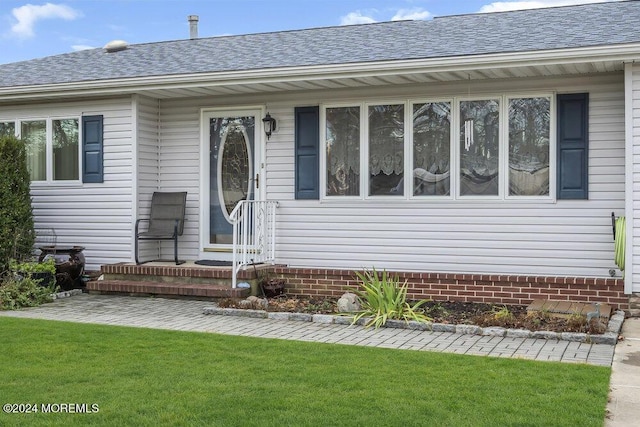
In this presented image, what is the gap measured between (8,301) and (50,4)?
27.2 metres

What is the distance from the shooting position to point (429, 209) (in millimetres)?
8781

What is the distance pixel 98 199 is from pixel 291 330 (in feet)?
14.6

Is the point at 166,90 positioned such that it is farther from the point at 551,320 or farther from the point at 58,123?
the point at 551,320

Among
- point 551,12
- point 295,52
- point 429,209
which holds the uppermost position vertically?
point 551,12

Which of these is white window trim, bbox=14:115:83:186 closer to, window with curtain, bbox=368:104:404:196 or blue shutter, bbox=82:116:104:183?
blue shutter, bbox=82:116:104:183

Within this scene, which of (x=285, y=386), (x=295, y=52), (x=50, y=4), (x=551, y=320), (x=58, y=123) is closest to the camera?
(x=285, y=386)

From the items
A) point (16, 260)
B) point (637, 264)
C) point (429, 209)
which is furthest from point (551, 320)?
point (16, 260)

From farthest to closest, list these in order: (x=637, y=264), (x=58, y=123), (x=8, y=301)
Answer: (x=58, y=123), (x=8, y=301), (x=637, y=264)

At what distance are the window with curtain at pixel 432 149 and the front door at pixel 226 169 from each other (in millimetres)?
2216

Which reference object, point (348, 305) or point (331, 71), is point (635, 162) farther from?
point (331, 71)

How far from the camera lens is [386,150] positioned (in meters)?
9.04

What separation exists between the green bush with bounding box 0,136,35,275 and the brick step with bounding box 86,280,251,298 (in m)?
1.03

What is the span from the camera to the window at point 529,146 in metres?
8.32

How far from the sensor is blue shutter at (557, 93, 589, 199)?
806 centimetres
